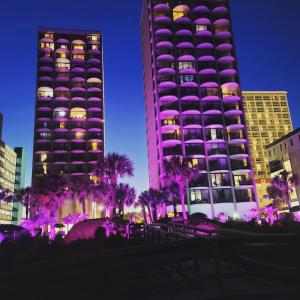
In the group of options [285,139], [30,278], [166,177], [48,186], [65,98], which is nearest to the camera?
[30,278]

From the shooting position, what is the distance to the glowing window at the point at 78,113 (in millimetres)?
106594

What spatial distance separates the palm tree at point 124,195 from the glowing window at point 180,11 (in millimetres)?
54233

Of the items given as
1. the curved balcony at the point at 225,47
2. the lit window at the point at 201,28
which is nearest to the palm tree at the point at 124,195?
the curved balcony at the point at 225,47

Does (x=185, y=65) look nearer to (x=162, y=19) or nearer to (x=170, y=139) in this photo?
(x=162, y=19)

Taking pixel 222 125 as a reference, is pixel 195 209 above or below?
below

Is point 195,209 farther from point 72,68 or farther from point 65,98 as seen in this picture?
point 72,68

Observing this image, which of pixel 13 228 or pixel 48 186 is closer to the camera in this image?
pixel 13 228

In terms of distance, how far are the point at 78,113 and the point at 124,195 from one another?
42.6 meters

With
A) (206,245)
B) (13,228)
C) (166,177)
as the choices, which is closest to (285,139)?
(166,177)

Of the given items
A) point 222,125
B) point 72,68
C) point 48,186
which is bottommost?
point 48,186

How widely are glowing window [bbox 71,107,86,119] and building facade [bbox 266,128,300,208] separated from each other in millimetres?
63099

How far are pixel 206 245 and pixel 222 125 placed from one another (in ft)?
287

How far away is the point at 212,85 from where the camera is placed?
92.2 m

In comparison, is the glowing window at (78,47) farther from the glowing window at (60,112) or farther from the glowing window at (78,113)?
the glowing window at (60,112)
